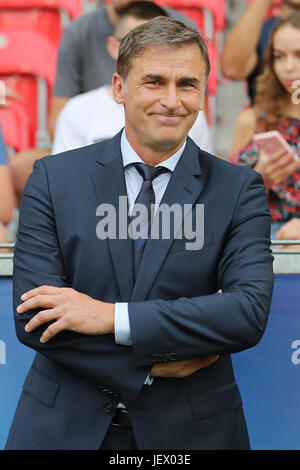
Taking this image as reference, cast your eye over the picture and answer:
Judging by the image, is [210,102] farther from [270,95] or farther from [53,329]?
[53,329]

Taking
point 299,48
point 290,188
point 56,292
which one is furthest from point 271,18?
point 56,292

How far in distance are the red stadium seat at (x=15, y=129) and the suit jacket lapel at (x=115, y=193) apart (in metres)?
2.04

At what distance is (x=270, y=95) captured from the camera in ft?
9.48

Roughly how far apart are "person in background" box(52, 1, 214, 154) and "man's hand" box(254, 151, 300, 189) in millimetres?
351

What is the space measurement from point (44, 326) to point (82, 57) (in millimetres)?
2135

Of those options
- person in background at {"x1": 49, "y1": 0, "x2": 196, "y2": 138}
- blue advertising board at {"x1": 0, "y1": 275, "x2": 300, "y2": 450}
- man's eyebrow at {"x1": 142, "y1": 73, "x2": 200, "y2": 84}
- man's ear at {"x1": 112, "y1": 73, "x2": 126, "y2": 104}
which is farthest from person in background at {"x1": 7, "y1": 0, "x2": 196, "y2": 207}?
man's eyebrow at {"x1": 142, "y1": 73, "x2": 200, "y2": 84}

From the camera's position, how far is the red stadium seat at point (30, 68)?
3779 millimetres

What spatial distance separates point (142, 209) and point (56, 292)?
247 mm

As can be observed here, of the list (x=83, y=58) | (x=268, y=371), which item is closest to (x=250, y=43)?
(x=83, y=58)

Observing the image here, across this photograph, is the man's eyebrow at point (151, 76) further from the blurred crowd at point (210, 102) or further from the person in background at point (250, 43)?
the person in background at point (250, 43)

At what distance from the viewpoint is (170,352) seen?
4.70 feet

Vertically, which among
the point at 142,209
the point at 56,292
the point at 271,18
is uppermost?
the point at 271,18

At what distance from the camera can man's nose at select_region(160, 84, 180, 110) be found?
1480mm
